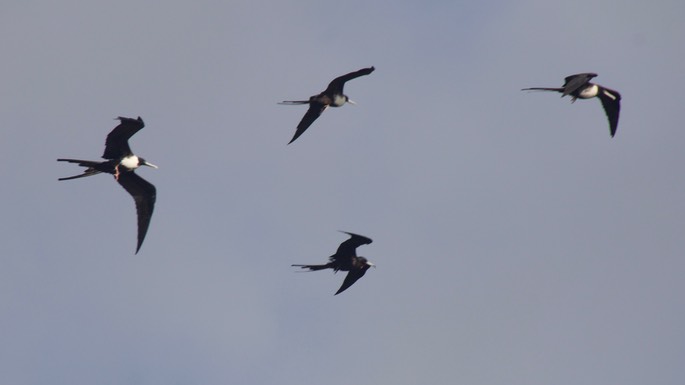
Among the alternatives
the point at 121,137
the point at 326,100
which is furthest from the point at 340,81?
the point at 121,137

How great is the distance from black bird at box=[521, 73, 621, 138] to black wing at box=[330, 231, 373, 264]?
4.69 meters

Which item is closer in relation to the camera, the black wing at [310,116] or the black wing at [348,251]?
the black wing at [348,251]

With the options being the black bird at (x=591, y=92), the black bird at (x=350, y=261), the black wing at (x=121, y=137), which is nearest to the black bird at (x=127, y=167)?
the black wing at (x=121, y=137)

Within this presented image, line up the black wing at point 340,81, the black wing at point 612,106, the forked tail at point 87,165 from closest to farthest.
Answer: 1. the forked tail at point 87,165
2. the black wing at point 340,81
3. the black wing at point 612,106

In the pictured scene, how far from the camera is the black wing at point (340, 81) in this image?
99.8ft

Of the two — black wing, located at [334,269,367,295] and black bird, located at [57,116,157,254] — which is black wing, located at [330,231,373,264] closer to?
black wing, located at [334,269,367,295]

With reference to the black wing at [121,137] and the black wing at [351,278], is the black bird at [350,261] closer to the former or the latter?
the black wing at [351,278]

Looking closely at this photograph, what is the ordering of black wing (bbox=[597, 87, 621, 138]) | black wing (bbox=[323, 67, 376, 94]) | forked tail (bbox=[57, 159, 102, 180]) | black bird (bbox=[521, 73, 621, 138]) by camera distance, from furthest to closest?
black wing (bbox=[597, 87, 621, 138]) → black wing (bbox=[323, 67, 376, 94]) → black bird (bbox=[521, 73, 621, 138]) → forked tail (bbox=[57, 159, 102, 180])

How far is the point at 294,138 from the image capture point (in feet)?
99.6

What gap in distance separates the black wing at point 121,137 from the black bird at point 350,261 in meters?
4.63

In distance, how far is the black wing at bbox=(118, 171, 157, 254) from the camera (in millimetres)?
28250

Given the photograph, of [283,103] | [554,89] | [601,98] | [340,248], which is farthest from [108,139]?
[601,98]

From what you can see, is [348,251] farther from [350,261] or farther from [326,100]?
[326,100]

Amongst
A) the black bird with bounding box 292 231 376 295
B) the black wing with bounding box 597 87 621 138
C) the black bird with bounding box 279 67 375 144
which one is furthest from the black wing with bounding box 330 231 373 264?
the black wing with bounding box 597 87 621 138
